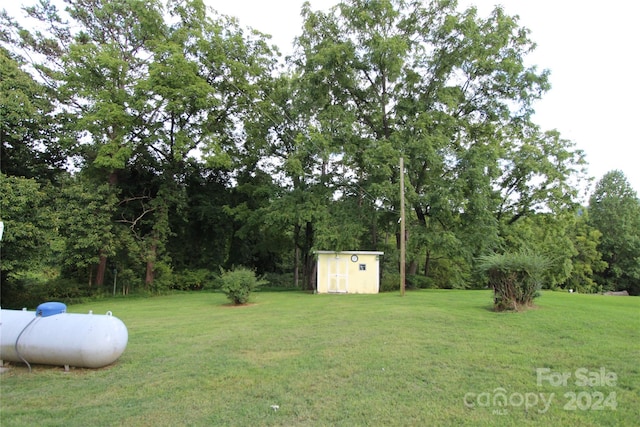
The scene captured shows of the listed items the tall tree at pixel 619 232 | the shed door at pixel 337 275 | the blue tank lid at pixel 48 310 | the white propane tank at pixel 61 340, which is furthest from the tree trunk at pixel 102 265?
the tall tree at pixel 619 232

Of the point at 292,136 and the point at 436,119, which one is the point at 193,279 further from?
the point at 436,119

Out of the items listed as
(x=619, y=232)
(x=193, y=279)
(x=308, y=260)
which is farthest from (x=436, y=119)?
(x=619, y=232)

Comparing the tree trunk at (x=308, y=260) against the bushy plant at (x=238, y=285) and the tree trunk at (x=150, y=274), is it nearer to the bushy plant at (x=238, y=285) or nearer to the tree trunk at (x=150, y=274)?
the tree trunk at (x=150, y=274)

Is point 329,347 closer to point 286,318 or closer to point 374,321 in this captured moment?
point 374,321

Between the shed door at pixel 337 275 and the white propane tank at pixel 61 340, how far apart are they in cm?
1351

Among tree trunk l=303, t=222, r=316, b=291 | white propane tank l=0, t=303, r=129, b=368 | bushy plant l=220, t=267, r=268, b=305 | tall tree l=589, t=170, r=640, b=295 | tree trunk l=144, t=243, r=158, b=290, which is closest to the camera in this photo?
white propane tank l=0, t=303, r=129, b=368

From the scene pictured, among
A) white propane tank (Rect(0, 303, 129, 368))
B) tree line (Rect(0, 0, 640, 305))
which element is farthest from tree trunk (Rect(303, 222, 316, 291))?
white propane tank (Rect(0, 303, 129, 368))

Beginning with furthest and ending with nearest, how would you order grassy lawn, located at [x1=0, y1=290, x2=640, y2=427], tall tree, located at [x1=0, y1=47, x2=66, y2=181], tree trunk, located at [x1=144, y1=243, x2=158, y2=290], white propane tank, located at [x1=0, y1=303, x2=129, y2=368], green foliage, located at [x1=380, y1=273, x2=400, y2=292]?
1. tree trunk, located at [x1=144, y1=243, x2=158, y2=290]
2. green foliage, located at [x1=380, y1=273, x2=400, y2=292]
3. tall tree, located at [x1=0, y1=47, x2=66, y2=181]
4. white propane tank, located at [x1=0, y1=303, x2=129, y2=368]
5. grassy lawn, located at [x1=0, y1=290, x2=640, y2=427]

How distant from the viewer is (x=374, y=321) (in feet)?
29.0

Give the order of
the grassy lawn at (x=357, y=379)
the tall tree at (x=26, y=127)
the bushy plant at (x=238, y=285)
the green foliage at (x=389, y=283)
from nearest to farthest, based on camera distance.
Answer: the grassy lawn at (x=357, y=379)
the bushy plant at (x=238, y=285)
the tall tree at (x=26, y=127)
the green foliage at (x=389, y=283)

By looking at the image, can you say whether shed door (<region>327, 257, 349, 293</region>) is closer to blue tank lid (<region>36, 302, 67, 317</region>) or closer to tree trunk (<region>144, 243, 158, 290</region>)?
tree trunk (<region>144, 243, 158, 290</region>)

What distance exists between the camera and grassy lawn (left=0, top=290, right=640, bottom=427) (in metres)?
3.80

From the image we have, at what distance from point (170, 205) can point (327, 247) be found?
32.2ft

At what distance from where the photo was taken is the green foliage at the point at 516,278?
31.8 ft
